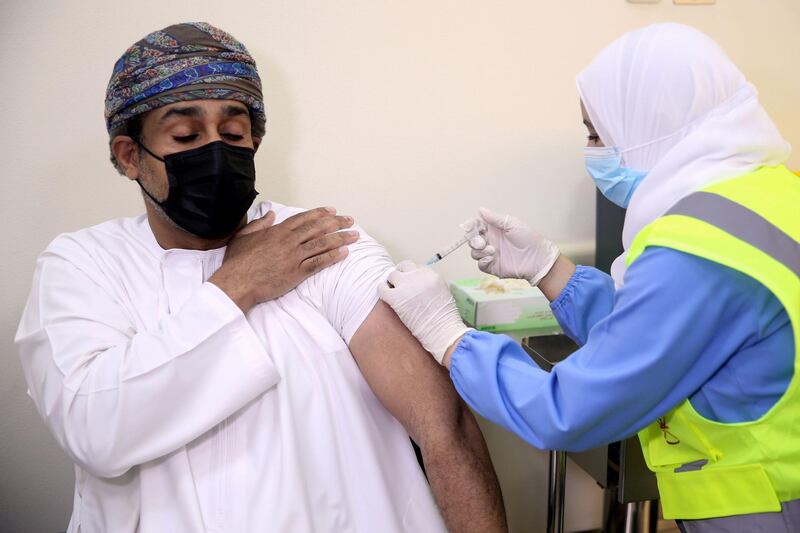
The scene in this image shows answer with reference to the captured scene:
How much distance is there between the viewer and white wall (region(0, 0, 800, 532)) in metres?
1.72

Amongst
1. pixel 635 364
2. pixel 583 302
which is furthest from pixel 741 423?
pixel 583 302

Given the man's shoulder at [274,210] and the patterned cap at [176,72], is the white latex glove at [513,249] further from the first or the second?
the patterned cap at [176,72]

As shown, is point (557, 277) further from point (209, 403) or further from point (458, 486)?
point (209, 403)

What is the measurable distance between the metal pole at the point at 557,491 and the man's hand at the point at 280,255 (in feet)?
3.26

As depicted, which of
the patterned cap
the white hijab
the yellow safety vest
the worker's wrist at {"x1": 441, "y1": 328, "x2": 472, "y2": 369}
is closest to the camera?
the yellow safety vest

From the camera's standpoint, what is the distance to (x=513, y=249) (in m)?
1.56

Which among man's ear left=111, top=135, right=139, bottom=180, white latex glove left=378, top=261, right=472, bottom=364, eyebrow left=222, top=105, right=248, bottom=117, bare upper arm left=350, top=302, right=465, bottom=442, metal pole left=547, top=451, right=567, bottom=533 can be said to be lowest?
metal pole left=547, top=451, right=567, bottom=533

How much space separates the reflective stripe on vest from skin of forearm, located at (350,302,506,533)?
586 mm

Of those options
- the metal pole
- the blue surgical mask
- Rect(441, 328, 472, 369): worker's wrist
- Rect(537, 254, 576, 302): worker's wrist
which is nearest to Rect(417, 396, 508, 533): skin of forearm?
Rect(441, 328, 472, 369): worker's wrist

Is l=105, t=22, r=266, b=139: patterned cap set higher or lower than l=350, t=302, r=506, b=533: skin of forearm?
higher

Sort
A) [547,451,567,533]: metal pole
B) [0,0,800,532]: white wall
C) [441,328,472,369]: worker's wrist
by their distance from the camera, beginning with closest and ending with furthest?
1. [441,328,472,369]: worker's wrist
2. [0,0,800,532]: white wall
3. [547,451,567,533]: metal pole

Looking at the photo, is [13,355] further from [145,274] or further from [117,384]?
[117,384]

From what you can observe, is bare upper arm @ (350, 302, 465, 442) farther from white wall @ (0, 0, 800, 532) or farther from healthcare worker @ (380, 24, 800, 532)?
white wall @ (0, 0, 800, 532)

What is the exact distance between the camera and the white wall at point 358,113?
5.66ft
